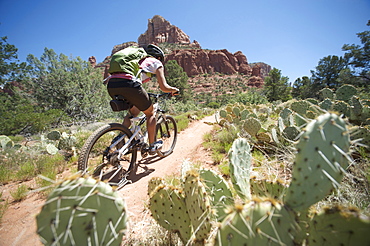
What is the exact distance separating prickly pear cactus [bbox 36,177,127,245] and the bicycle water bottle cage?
1.68 m

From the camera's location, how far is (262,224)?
66cm

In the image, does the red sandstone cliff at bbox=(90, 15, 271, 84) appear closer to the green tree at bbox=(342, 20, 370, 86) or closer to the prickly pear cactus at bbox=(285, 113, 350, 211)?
the green tree at bbox=(342, 20, 370, 86)

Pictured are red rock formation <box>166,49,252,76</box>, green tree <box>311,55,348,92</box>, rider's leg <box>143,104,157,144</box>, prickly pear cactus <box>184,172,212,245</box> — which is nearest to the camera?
prickly pear cactus <box>184,172,212,245</box>

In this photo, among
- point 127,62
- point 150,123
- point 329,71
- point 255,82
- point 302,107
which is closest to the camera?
point 127,62

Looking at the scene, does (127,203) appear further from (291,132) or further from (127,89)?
(291,132)

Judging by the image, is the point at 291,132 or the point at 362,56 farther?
the point at 362,56

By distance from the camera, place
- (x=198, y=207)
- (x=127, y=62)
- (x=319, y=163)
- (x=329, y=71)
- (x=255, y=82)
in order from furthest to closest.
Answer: (x=255, y=82) < (x=329, y=71) < (x=127, y=62) < (x=198, y=207) < (x=319, y=163)

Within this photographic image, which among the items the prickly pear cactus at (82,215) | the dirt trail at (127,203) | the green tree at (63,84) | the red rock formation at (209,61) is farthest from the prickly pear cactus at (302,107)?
the red rock formation at (209,61)

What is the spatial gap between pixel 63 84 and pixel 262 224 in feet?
49.7

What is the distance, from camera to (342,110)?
2.89 metres

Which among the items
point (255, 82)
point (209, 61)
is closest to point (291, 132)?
point (255, 82)

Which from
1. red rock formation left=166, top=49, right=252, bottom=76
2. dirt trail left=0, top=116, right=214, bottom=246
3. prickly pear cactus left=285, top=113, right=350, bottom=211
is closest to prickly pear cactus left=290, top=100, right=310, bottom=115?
dirt trail left=0, top=116, right=214, bottom=246

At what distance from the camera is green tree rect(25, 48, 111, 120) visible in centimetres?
1093

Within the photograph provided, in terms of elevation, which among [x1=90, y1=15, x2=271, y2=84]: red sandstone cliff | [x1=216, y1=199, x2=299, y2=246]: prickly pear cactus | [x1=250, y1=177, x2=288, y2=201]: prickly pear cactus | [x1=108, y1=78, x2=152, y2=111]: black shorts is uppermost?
[x1=90, y1=15, x2=271, y2=84]: red sandstone cliff
